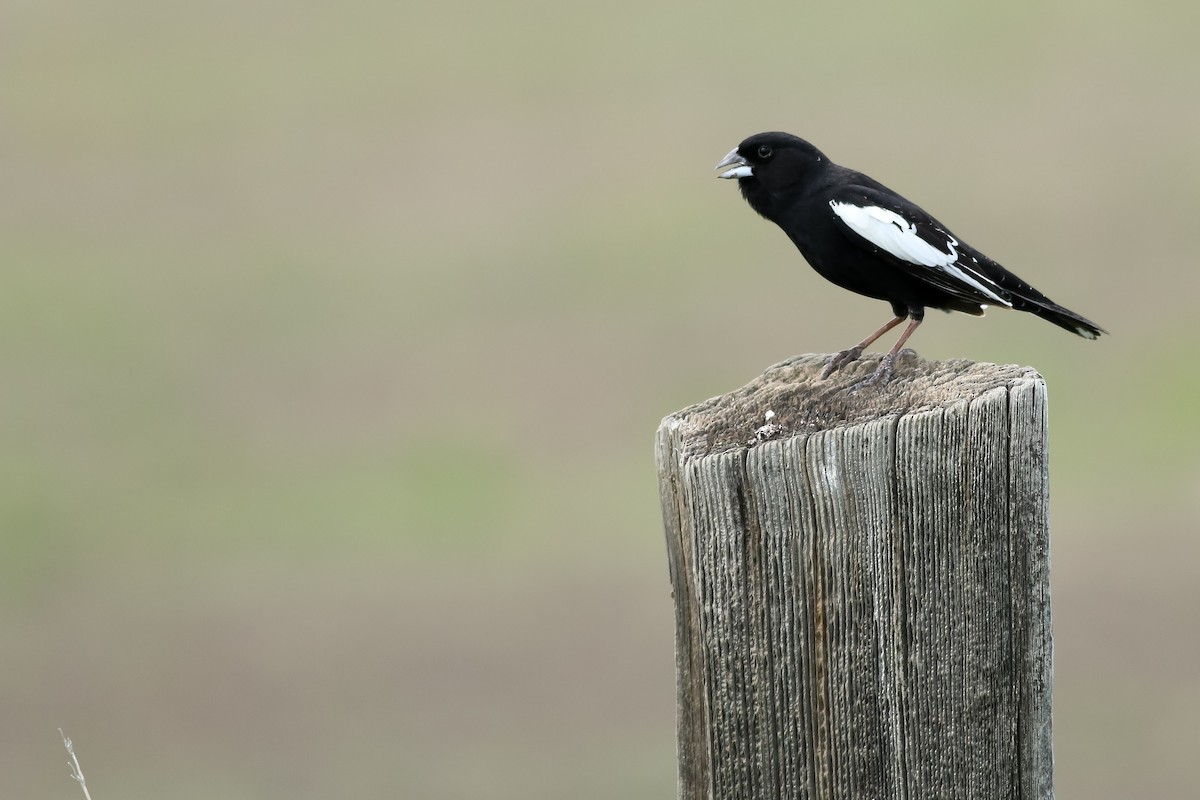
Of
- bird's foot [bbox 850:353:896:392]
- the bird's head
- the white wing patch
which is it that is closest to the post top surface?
bird's foot [bbox 850:353:896:392]

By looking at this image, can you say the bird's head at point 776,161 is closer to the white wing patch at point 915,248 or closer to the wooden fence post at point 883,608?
the white wing patch at point 915,248

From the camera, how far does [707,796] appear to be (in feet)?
8.18

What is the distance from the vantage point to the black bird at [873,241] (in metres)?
4.46

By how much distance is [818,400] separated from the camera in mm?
3037

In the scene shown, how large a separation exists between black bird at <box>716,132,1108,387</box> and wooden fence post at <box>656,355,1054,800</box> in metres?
1.81

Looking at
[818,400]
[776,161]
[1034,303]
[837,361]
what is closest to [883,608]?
[818,400]

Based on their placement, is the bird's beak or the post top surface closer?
the post top surface

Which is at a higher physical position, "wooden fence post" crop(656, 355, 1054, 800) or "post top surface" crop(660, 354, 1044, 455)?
"post top surface" crop(660, 354, 1044, 455)

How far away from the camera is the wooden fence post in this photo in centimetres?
235

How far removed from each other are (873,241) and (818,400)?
165 cm

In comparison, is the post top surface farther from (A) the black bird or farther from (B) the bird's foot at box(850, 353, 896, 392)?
(A) the black bird

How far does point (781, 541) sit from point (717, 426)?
0.48 m

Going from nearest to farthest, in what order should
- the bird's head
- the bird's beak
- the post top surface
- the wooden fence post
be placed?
1. the wooden fence post
2. the post top surface
3. the bird's head
4. the bird's beak

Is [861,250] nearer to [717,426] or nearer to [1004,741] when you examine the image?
[717,426]
